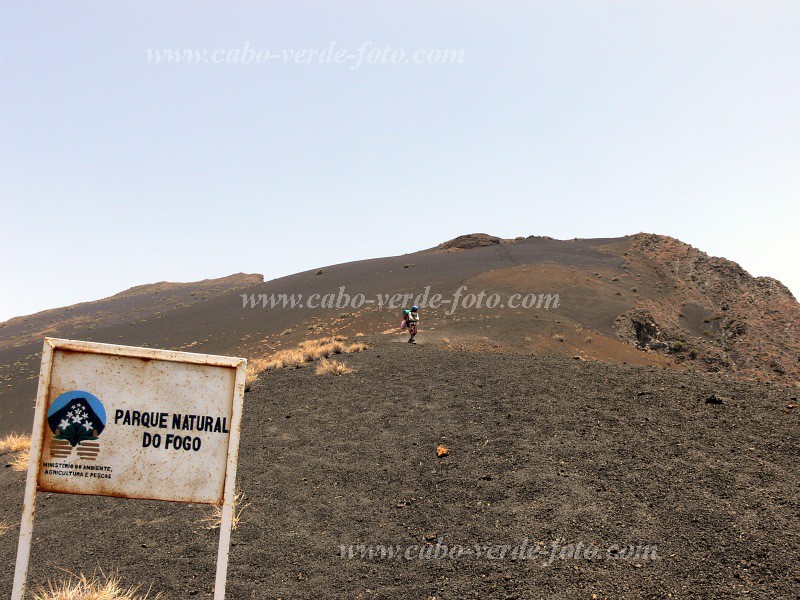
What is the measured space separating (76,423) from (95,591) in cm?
260

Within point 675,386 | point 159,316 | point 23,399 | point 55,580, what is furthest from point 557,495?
point 159,316

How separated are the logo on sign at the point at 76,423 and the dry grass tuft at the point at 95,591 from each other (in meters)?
1.93

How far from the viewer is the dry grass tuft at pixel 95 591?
553cm

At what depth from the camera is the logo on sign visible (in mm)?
4703

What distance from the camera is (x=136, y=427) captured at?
16.0 ft

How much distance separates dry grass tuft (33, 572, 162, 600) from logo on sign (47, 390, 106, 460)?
1.93 metres

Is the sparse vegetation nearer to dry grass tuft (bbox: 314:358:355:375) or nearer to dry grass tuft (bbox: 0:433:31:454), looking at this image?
dry grass tuft (bbox: 314:358:355:375)

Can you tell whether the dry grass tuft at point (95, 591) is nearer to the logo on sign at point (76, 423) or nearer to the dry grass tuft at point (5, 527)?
the logo on sign at point (76, 423)

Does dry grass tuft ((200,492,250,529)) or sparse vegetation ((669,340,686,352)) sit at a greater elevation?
sparse vegetation ((669,340,686,352))

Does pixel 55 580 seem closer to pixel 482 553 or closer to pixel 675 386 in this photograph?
pixel 482 553

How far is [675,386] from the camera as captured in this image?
40.1 feet

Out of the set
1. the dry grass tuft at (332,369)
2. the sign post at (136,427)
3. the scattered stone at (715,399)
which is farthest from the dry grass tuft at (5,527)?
the scattered stone at (715,399)

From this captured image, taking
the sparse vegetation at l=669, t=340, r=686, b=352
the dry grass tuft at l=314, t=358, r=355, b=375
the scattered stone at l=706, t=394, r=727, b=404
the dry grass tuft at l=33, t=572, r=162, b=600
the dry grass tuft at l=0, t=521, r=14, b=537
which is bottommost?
the dry grass tuft at l=0, t=521, r=14, b=537

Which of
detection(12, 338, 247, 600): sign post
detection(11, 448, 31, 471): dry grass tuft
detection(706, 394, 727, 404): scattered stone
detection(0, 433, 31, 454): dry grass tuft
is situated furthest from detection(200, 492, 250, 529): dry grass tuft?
detection(0, 433, 31, 454): dry grass tuft
